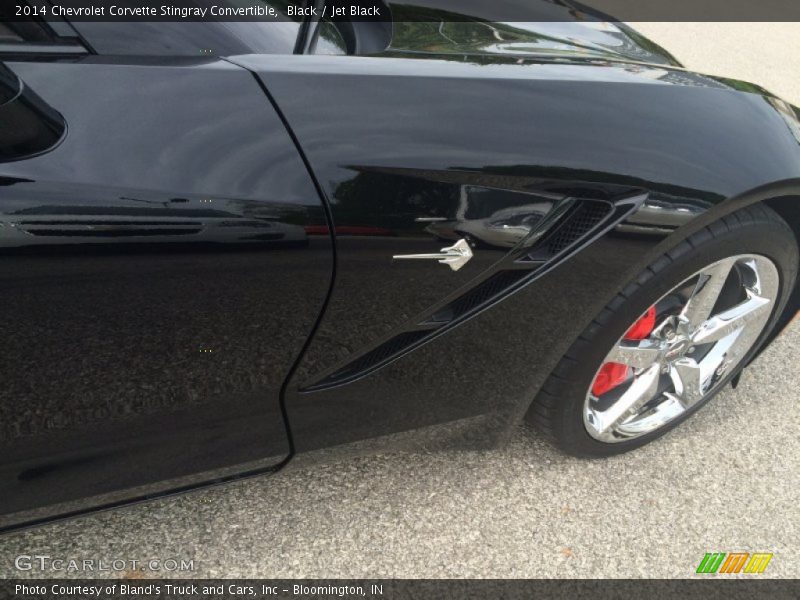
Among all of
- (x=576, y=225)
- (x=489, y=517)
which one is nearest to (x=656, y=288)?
(x=576, y=225)

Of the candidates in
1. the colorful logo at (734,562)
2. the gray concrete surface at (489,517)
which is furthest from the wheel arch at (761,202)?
the colorful logo at (734,562)

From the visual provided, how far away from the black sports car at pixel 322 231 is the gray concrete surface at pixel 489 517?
25 cm

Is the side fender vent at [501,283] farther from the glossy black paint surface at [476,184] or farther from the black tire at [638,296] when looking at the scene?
the black tire at [638,296]

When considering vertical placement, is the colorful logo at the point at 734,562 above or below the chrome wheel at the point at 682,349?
below

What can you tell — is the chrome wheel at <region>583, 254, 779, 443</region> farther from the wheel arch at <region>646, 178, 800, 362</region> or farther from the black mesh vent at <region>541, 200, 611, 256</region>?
the black mesh vent at <region>541, 200, 611, 256</region>

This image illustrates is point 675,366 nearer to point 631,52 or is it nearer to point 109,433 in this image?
point 631,52

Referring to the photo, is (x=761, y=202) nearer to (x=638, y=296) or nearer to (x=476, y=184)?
(x=638, y=296)

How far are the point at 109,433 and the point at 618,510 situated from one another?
1315 millimetres

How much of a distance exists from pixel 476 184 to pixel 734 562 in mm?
1247

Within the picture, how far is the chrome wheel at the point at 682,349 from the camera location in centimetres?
177

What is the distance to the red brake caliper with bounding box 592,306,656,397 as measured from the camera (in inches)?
68.6

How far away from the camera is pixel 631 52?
1.98 metres

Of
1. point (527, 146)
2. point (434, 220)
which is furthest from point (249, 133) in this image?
point (527, 146)

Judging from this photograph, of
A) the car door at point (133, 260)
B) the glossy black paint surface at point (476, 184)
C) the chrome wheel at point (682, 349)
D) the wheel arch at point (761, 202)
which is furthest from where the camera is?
the chrome wheel at point (682, 349)
